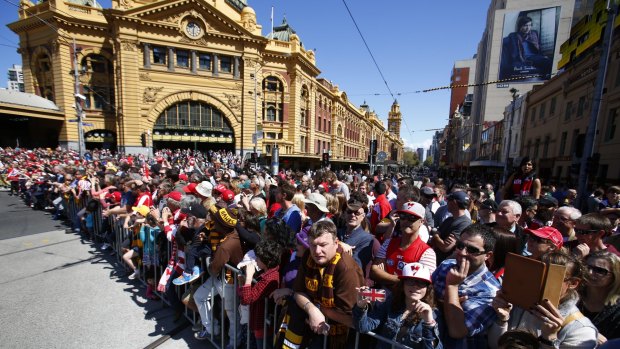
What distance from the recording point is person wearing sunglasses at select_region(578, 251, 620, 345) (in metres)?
1.92

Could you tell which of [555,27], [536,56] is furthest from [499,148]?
[555,27]

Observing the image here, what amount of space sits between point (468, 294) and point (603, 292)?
1.01m

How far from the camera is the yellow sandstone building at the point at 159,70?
28109 millimetres

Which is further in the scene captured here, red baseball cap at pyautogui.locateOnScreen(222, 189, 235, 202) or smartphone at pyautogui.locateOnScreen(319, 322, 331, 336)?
red baseball cap at pyautogui.locateOnScreen(222, 189, 235, 202)

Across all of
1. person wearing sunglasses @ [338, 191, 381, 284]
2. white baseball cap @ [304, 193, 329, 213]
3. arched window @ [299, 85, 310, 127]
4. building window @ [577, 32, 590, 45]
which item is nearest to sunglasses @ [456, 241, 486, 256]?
person wearing sunglasses @ [338, 191, 381, 284]

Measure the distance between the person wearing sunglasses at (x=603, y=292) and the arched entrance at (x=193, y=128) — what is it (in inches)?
1260

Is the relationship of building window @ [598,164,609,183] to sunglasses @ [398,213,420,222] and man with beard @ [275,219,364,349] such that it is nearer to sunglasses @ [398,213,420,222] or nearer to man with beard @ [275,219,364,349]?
sunglasses @ [398,213,420,222]

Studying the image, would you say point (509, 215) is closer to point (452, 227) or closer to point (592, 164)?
point (452, 227)

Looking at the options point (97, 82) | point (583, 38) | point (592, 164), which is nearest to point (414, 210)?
point (592, 164)

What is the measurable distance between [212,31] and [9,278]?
32.5 meters

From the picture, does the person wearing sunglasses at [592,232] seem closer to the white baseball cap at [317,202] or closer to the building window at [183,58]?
the white baseball cap at [317,202]

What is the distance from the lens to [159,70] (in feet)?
96.9

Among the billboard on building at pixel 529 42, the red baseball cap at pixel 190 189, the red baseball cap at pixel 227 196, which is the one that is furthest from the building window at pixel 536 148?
the red baseball cap at pixel 190 189

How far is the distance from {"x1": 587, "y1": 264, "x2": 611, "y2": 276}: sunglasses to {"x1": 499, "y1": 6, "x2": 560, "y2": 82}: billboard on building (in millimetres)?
42333
